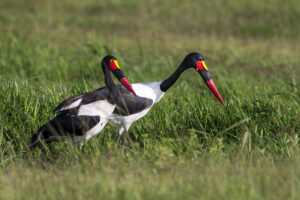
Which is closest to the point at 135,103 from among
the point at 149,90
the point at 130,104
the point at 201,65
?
the point at 130,104

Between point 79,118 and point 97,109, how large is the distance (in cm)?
17

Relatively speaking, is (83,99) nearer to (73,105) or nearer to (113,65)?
(73,105)

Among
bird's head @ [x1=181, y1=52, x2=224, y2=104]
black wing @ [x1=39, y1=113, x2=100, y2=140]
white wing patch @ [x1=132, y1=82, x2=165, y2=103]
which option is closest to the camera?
black wing @ [x1=39, y1=113, x2=100, y2=140]

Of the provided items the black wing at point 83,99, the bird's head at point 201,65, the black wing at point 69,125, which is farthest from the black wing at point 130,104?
the bird's head at point 201,65

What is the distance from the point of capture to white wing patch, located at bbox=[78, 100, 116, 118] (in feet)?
14.0

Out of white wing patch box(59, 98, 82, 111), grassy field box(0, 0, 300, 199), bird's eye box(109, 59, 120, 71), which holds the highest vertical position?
bird's eye box(109, 59, 120, 71)

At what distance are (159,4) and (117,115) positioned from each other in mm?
12021

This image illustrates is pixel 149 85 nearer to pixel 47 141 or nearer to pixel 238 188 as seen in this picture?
pixel 47 141

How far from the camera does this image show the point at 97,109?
14.0 feet

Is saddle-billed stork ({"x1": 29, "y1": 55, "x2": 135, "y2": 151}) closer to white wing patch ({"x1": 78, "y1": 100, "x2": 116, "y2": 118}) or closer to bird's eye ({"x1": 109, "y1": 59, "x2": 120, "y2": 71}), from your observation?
white wing patch ({"x1": 78, "y1": 100, "x2": 116, "y2": 118})

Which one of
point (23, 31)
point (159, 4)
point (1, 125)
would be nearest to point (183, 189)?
point (1, 125)

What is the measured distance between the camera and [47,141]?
14.2 feet

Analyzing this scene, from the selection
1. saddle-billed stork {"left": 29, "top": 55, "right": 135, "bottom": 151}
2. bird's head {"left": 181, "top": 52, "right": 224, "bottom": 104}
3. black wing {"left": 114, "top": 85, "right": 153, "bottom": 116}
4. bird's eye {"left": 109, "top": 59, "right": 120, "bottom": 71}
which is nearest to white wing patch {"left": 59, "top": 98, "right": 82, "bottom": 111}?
saddle-billed stork {"left": 29, "top": 55, "right": 135, "bottom": 151}

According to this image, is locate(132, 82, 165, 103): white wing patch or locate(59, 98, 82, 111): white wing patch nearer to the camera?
locate(59, 98, 82, 111): white wing patch
